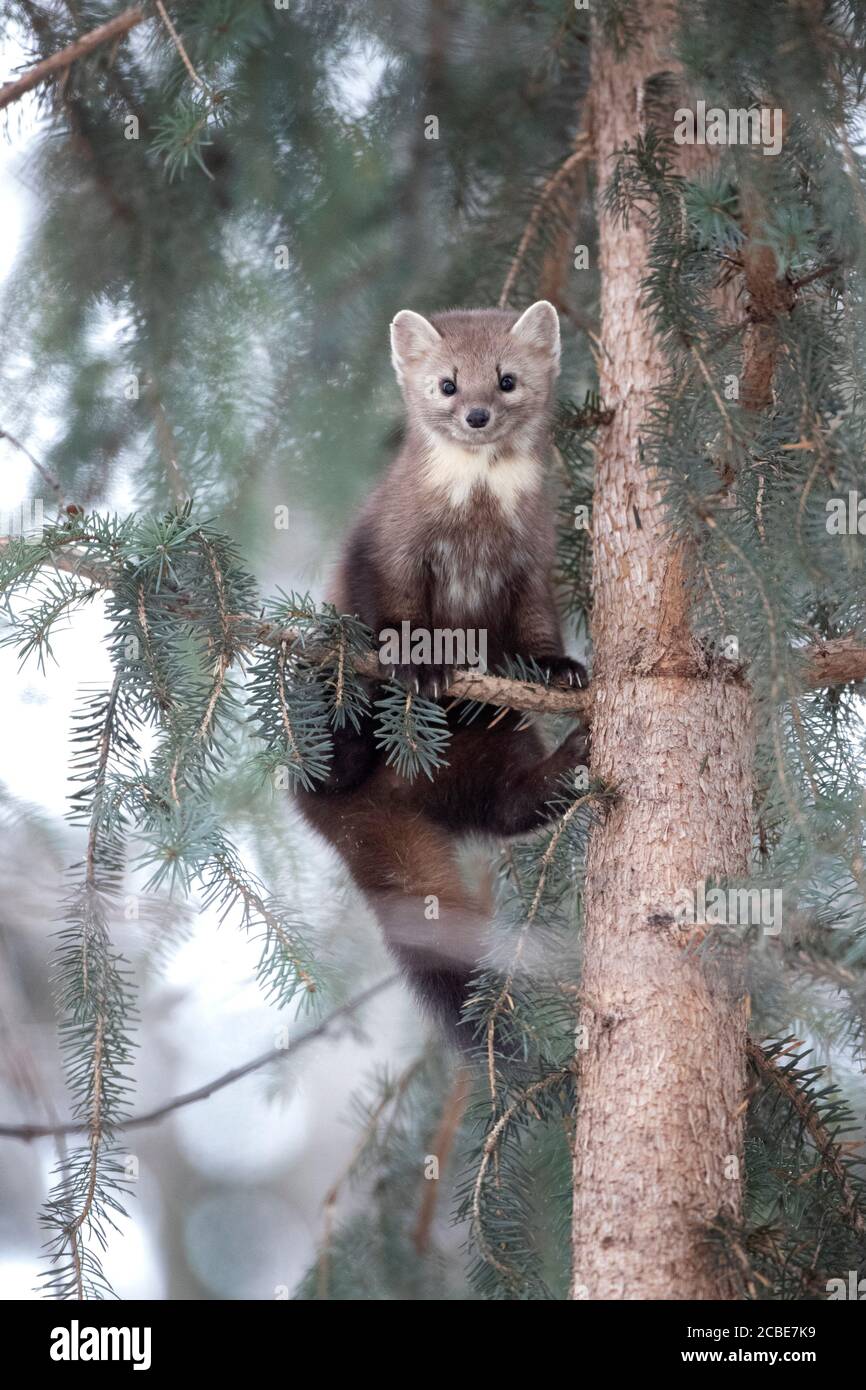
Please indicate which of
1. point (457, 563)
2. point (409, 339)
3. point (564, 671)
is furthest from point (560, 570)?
point (409, 339)

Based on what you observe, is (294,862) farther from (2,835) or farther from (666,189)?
(666,189)

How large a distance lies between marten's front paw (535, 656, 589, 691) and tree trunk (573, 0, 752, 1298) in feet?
0.85

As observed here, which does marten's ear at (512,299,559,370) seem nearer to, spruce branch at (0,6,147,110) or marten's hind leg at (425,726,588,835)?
marten's hind leg at (425,726,588,835)

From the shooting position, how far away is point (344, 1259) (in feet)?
9.83

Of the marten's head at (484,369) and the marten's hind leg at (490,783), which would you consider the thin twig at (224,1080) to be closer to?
the marten's hind leg at (490,783)

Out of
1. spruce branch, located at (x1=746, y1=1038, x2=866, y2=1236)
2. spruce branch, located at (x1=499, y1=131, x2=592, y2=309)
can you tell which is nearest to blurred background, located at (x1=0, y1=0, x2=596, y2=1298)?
spruce branch, located at (x1=499, y1=131, x2=592, y2=309)

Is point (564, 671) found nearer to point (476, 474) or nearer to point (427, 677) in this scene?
point (427, 677)

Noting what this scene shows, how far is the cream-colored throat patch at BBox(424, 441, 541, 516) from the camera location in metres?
2.99

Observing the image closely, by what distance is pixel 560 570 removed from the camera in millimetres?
3125

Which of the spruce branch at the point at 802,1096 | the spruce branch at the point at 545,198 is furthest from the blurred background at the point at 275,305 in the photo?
the spruce branch at the point at 802,1096

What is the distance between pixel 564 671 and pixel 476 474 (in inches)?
23.6

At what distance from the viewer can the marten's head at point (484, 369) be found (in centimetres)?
296

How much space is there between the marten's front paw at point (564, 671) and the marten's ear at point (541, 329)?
2.53ft
